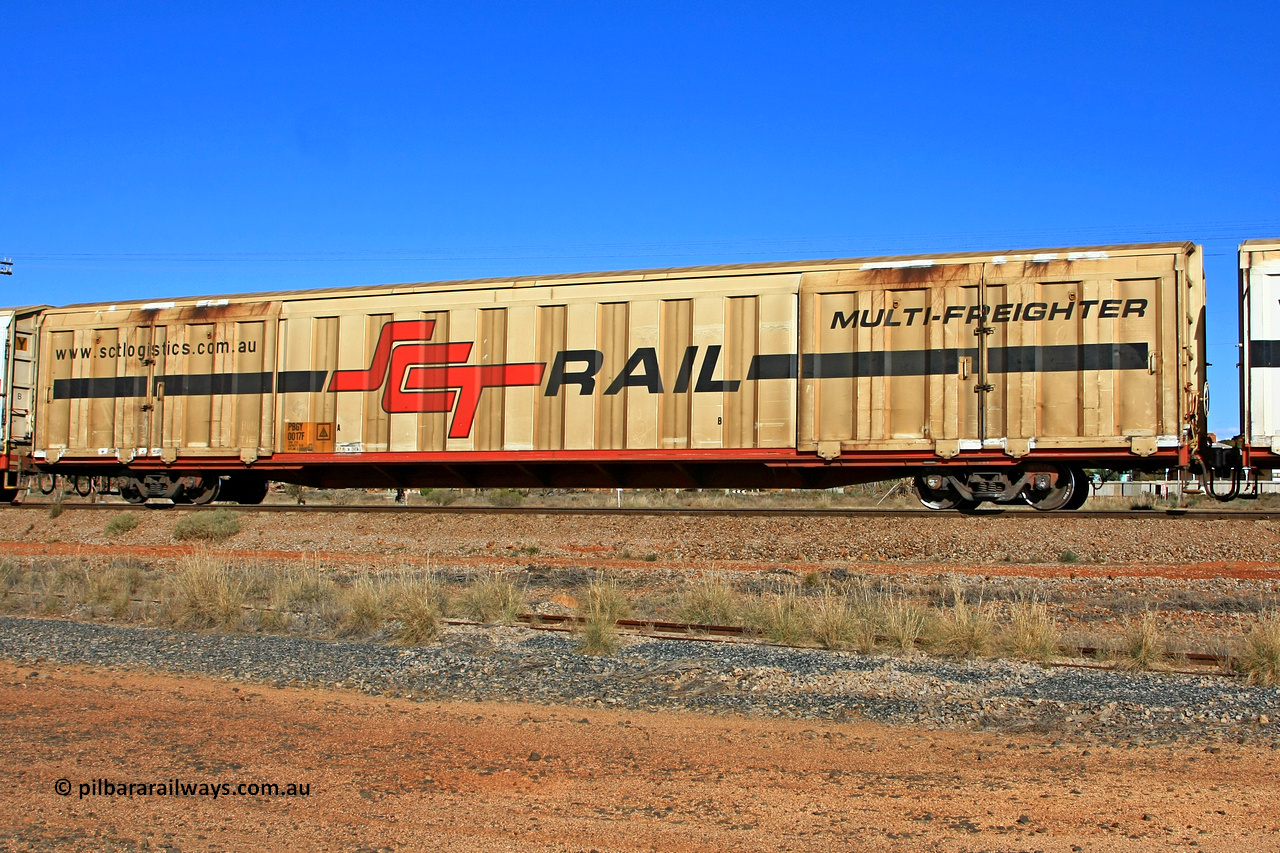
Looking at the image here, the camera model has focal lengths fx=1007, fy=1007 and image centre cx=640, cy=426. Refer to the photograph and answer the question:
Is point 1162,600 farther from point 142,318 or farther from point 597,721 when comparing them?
point 142,318

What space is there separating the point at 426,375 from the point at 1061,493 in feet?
31.2

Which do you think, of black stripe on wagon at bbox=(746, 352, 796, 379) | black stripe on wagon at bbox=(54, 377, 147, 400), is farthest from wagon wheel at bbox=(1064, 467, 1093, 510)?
black stripe on wagon at bbox=(54, 377, 147, 400)

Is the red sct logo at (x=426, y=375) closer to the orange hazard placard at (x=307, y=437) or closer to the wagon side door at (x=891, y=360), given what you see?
the orange hazard placard at (x=307, y=437)

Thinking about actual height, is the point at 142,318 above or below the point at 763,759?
above

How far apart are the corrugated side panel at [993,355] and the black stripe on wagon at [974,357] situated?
0.05 feet

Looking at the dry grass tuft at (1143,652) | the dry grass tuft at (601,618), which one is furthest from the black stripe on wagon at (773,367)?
the dry grass tuft at (1143,652)

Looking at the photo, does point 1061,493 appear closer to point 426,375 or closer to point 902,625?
point 902,625

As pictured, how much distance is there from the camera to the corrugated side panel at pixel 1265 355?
496 inches

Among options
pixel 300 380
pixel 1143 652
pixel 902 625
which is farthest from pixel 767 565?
pixel 300 380

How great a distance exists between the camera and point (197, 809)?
14.3 feet

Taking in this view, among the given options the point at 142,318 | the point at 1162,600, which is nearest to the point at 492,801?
the point at 1162,600

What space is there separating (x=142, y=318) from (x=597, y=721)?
14.4 metres

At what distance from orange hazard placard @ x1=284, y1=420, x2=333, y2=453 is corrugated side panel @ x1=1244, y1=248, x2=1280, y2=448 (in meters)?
13.1

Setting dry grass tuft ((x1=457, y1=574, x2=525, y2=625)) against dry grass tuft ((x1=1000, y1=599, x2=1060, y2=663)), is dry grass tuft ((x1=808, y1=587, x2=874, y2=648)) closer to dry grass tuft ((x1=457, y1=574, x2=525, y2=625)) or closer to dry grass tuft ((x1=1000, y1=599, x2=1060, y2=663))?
dry grass tuft ((x1=1000, y1=599, x2=1060, y2=663))
